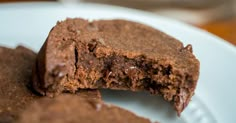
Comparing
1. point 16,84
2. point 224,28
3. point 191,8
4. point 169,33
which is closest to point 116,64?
point 16,84

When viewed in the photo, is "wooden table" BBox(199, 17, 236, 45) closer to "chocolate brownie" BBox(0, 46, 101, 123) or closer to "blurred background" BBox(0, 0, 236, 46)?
"blurred background" BBox(0, 0, 236, 46)

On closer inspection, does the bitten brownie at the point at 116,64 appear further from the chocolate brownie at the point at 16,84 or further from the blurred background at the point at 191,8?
the blurred background at the point at 191,8

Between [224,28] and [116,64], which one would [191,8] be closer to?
[224,28]

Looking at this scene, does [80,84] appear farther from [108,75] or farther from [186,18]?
[186,18]

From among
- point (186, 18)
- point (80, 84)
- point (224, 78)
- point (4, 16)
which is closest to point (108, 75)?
point (80, 84)

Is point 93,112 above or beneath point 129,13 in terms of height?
beneath

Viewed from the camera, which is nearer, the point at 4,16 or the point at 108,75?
the point at 108,75
